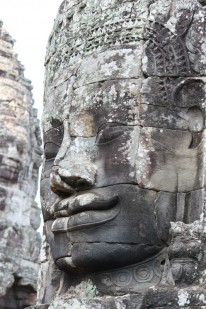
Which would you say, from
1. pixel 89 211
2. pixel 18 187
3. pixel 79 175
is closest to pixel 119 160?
pixel 79 175

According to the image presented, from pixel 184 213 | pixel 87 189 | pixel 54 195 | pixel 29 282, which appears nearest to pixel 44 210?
pixel 54 195

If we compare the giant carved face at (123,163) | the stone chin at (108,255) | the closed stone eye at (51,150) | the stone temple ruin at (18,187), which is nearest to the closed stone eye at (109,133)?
the giant carved face at (123,163)

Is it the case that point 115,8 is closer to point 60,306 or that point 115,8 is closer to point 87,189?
point 87,189

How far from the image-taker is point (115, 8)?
33.3 ft

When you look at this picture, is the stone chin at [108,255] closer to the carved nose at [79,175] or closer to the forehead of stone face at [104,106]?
the carved nose at [79,175]

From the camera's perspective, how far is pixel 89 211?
31.4 ft

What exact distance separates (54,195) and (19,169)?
26.1 feet

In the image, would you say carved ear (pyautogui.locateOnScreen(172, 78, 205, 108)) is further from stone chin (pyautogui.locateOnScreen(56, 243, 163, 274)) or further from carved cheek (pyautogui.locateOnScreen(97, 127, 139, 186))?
stone chin (pyautogui.locateOnScreen(56, 243, 163, 274))

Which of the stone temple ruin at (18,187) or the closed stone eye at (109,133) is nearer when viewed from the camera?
the closed stone eye at (109,133)

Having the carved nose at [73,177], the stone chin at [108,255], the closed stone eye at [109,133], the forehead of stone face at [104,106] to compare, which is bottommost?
the stone chin at [108,255]

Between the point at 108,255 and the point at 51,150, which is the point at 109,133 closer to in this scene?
the point at 51,150

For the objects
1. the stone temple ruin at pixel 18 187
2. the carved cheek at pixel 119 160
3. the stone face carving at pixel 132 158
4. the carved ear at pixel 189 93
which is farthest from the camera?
the stone temple ruin at pixel 18 187

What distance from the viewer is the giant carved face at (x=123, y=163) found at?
372 inches

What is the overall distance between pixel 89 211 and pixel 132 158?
22.1 inches
